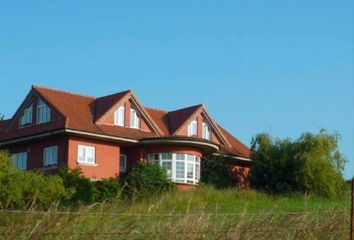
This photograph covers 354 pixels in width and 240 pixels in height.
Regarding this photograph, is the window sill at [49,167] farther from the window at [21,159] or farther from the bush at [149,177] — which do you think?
the bush at [149,177]

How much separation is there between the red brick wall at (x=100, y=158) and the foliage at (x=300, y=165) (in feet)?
28.3

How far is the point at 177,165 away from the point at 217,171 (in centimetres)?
374

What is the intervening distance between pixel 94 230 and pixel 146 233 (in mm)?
755

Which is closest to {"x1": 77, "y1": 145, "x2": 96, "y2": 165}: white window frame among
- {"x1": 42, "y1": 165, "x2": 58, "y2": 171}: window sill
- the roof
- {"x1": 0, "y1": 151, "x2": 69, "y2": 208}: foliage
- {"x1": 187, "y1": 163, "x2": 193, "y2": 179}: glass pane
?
the roof

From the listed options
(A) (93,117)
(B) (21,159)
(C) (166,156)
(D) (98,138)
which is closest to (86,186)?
(D) (98,138)

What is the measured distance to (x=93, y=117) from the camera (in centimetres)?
4197

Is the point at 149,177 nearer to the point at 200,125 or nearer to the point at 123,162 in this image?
the point at 123,162

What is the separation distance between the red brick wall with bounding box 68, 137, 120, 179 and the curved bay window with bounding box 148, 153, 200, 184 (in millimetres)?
2205

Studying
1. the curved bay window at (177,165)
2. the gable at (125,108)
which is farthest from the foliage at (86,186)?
the gable at (125,108)

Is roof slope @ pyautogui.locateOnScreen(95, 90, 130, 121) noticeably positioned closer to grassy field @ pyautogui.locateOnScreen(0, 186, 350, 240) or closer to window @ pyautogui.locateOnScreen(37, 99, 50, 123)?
window @ pyautogui.locateOnScreen(37, 99, 50, 123)

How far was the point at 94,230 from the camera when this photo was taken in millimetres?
8438

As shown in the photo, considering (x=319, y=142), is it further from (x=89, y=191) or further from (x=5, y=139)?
(x=5, y=139)

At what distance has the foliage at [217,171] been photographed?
4350 centimetres

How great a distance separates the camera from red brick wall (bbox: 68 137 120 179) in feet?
129
